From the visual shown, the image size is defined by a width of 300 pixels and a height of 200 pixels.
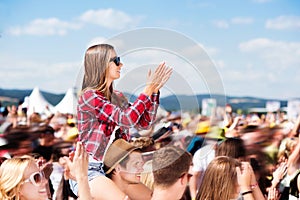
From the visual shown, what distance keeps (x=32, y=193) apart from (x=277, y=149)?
90.3 inches

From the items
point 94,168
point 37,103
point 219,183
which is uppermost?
point 37,103

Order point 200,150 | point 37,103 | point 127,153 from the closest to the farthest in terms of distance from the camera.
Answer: point 127,153 < point 200,150 < point 37,103

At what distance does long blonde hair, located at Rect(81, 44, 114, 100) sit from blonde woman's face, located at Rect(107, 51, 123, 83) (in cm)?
1

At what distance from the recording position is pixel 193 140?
248 centimetres

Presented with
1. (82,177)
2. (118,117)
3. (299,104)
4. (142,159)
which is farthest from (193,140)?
(299,104)

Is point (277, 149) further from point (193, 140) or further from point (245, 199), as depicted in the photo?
point (193, 140)

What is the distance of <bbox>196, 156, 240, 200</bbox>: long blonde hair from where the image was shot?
2703mm

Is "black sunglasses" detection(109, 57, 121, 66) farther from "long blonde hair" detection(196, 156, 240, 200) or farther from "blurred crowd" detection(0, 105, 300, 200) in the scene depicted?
"long blonde hair" detection(196, 156, 240, 200)

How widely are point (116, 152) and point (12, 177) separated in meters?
0.45

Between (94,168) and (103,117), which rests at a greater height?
(103,117)

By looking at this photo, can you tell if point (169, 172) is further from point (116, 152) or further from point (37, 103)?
point (37, 103)

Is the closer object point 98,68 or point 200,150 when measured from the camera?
point 98,68

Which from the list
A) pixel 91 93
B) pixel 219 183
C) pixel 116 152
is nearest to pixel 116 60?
pixel 91 93

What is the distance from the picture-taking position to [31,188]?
244 cm
